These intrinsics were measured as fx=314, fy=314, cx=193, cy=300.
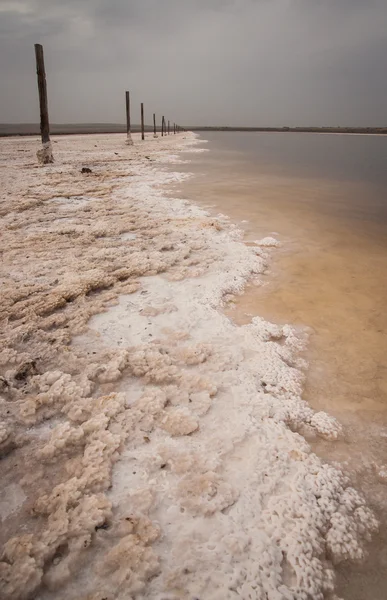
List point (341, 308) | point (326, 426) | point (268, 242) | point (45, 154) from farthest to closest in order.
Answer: point (45, 154)
point (268, 242)
point (341, 308)
point (326, 426)

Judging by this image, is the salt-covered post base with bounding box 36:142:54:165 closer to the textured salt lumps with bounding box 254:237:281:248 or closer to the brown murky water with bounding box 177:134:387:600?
the brown murky water with bounding box 177:134:387:600

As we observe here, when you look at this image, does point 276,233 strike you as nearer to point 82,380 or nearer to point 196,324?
point 196,324

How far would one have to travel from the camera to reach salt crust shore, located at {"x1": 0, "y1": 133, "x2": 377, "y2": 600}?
3.17 ft

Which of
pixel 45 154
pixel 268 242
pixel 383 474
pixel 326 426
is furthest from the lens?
pixel 45 154

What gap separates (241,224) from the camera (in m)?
4.71

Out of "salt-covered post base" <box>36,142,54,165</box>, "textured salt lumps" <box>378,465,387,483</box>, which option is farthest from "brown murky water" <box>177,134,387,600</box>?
"salt-covered post base" <box>36,142,54,165</box>

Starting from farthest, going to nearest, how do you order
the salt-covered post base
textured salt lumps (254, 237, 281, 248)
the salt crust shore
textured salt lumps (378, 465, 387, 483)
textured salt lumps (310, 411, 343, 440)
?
the salt-covered post base
textured salt lumps (254, 237, 281, 248)
textured salt lumps (310, 411, 343, 440)
textured salt lumps (378, 465, 387, 483)
the salt crust shore

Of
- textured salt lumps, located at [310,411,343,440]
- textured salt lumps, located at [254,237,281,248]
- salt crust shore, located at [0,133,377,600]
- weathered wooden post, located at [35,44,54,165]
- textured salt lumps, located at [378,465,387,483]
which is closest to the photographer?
salt crust shore, located at [0,133,377,600]

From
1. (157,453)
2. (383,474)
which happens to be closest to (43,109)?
(157,453)

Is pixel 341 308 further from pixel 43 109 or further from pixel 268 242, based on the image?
pixel 43 109

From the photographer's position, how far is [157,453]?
1.33 m

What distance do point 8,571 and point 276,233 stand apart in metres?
4.23

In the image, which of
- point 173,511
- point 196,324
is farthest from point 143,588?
point 196,324

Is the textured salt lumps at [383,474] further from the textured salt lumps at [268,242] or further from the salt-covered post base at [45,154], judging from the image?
the salt-covered post base at [45,154]
